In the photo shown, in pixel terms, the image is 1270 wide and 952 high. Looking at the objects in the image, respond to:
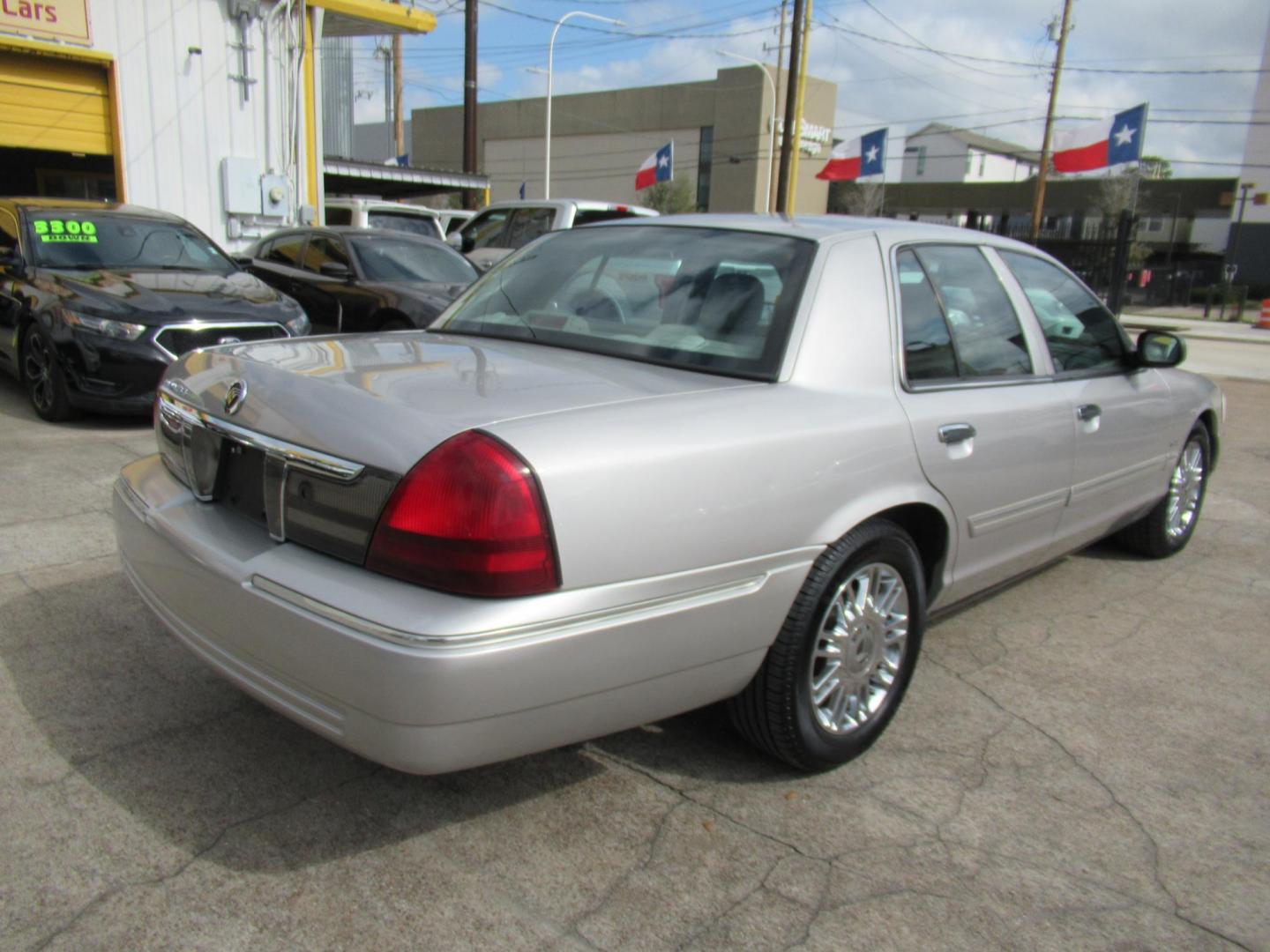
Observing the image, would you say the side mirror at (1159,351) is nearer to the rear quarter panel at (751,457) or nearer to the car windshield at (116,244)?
the rear quarter panel at (751,457)

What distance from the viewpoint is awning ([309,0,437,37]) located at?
13.9m

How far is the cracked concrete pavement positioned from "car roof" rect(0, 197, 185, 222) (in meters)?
5.15

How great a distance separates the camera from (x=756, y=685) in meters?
2.72

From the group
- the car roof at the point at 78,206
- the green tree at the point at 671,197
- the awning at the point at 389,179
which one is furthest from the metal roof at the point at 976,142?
the car roof at the point at 78,206

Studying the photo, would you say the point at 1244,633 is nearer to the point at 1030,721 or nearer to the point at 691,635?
the point at 1030,721

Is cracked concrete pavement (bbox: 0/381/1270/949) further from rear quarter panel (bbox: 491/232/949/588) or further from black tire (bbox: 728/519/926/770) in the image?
rear quarter panel (bbox: 491/232/949/588)

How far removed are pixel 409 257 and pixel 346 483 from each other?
789cm

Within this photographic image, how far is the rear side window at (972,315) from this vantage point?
11.1ft

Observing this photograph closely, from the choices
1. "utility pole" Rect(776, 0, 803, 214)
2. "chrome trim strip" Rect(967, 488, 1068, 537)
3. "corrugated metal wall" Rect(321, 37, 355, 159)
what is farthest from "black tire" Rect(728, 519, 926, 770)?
"corrugated metal wall" Rect(321, 37, 355, 159)

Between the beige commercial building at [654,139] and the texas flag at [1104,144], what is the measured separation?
34088 mm

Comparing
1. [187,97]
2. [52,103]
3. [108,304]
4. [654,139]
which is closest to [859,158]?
[187,97]

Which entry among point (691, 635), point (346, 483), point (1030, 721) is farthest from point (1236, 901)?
point (346, 483)

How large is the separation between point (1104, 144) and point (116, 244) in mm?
22946

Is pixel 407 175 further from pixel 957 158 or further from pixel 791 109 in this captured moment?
pixel 957 158
